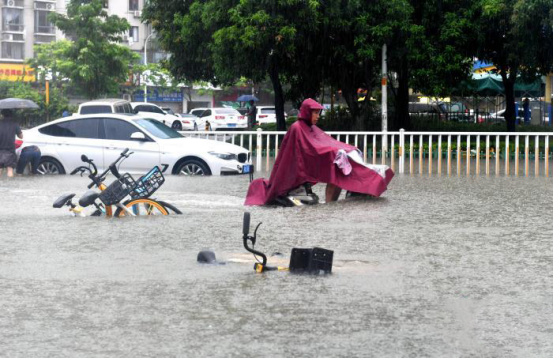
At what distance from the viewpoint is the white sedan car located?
20.2 meters

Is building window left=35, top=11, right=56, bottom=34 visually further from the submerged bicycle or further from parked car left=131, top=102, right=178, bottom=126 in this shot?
the submerged bicycle

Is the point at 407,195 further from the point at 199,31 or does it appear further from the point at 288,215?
the point at 199,31

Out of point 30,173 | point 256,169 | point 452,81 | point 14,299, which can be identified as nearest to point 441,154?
point 256,169

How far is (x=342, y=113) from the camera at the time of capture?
125ft

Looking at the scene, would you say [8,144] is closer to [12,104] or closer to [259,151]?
[12,104]

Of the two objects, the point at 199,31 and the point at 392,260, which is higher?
the point at 199,31

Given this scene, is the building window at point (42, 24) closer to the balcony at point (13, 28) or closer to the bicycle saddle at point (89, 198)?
the balcony at point (13, 28)

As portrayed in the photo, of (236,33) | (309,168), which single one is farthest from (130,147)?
(236,33)

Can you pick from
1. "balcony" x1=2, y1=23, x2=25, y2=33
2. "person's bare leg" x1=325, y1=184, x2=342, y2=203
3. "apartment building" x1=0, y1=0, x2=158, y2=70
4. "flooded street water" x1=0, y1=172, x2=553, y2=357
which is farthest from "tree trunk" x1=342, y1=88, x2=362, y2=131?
"balcony" x1=2, y1=23, x2=25, y2=33

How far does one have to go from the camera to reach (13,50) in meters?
82.8

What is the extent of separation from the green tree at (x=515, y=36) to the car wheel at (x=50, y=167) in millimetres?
13971

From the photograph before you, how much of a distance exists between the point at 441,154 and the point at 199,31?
13297mm

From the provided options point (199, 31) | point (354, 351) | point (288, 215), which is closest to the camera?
point (354, 351)

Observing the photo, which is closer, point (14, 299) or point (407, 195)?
point (14, 299)
